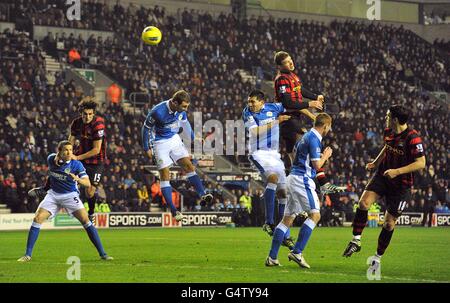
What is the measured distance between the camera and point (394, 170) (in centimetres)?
1534

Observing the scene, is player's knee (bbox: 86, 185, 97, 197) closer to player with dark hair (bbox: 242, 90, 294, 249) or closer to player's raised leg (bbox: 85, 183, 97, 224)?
player's raised leg (bbox: 85, 183, 97, 224)

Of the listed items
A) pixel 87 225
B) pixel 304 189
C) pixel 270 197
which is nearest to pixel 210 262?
pixel 270 197

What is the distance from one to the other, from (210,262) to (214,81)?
1337 inches

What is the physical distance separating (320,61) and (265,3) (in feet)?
23.9

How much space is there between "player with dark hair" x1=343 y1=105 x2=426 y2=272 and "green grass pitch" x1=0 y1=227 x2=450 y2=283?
0.71 meters

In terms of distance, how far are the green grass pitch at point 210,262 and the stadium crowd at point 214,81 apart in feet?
46.6

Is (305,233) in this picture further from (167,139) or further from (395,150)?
(167,139)

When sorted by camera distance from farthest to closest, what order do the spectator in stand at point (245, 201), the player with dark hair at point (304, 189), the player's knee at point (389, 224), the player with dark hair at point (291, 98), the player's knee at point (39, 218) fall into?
1. the spectator in stand at point (245, 201)
2. the player with dark hair at point (291, 98)
3. the player's knee at point (39, 218)
4. the player's knee at point (389, 224)
5. the player with dark hair at point (304, 189)

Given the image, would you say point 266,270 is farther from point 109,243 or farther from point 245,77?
point 245,77

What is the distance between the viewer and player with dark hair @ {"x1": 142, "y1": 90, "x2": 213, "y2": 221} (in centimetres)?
1942

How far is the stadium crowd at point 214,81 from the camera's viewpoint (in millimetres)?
39656

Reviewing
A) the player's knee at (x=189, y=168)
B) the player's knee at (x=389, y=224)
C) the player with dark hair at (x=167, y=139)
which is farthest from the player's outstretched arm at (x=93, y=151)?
the player's knee at (x=389, y=224)

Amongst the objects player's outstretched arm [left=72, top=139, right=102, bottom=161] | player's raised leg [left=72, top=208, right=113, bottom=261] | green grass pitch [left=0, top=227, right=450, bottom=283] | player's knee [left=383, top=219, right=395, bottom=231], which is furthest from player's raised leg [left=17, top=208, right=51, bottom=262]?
player's knee [left=383, top=219, right=395, bottom=231]

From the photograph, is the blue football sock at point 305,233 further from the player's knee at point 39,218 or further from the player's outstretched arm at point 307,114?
the player's knee at point 39,218
